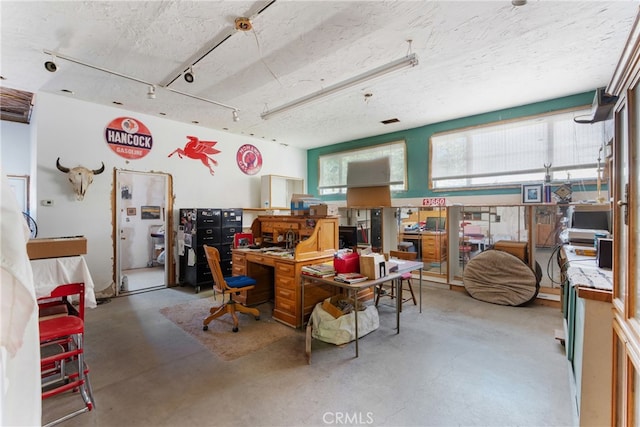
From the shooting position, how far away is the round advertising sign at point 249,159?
21.8 ft

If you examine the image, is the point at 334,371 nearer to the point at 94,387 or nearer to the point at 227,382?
the point at 227,382

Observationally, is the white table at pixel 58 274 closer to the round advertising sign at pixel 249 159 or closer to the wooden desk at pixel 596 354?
the wooden desk at pixel 596 354

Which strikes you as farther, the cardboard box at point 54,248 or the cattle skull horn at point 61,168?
the cattle skull horn at point 61,168

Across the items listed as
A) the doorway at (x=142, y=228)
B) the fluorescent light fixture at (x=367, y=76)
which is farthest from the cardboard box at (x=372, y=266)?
the doorway at (x=142, y=228)

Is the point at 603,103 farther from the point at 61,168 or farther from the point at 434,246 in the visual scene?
the point at 61,168

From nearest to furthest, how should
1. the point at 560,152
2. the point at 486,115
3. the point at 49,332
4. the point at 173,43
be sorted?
1. the point at 49,332
2. the point at 173,43
3. the point at 560,152
4. the point at 486,115

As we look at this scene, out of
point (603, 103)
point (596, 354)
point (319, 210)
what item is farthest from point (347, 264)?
point (603, 103)

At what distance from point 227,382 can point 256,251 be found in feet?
6.24

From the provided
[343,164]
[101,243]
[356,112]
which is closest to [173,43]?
[356,112]

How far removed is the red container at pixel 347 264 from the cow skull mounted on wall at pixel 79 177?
13.7 ft

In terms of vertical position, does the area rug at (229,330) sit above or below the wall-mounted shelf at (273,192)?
below

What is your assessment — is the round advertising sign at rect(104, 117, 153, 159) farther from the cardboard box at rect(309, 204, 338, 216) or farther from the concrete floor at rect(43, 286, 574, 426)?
the cardboard box at rect(309, 204, 338, 216)

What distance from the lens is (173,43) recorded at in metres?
3.03

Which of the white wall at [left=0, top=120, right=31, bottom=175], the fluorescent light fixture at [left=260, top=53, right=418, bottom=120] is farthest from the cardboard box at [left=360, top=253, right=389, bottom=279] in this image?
the white wall at [left=0, top=120, right=31, bottom=175]
